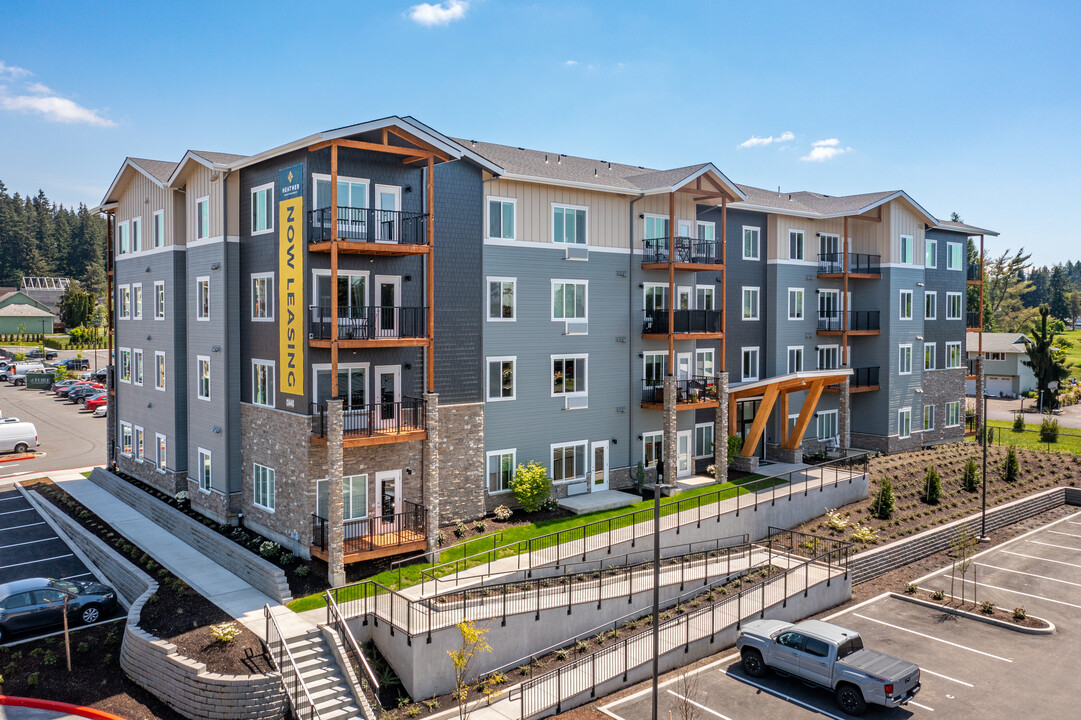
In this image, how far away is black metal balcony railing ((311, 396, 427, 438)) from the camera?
72.2ft

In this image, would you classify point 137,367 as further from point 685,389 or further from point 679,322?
point 685,389

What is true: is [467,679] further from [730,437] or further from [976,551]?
[976,551]

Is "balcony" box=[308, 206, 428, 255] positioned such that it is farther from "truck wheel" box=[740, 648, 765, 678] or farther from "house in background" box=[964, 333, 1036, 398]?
"house in background" box=[964, 333, 1036, 398]

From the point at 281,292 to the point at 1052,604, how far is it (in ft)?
86.8

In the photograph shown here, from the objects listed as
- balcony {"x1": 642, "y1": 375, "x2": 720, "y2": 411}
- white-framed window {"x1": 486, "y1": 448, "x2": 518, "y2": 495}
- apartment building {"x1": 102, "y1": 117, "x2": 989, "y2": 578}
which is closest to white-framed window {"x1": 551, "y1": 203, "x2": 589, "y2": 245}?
apartment building {"x1": 102, "y1": 117, "x2": 989, "y2": 578}

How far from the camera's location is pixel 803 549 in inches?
1054

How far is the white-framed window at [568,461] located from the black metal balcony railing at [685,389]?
3.81 metres

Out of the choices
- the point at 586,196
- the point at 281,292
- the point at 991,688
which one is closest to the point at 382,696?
the point at 281,292

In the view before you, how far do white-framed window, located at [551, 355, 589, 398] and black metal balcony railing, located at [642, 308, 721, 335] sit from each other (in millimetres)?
3548

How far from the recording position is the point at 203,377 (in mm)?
A: 27688

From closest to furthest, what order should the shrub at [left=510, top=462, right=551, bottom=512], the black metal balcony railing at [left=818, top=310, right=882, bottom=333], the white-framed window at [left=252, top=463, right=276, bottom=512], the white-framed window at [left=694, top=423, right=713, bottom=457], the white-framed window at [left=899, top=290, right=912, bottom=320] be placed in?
the white-framed window at [left=252, top=463, right=276, bottom=512] < the shrub at [left=510, top=462, right=551, bottom=512] < the white-framed window at [left=694, top=423, right=713, bottom=457] < the black metal balcony railing at [left=818, top=310, right=882, bottom=333] < the white-framed window at [left=899, top=290, right=912, bottom=320]

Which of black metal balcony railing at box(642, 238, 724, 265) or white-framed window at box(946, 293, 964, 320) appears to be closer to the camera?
black metal balcony railing at box(642, 238, 724, 265)

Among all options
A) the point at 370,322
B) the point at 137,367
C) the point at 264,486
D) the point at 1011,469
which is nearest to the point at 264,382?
the point at 264,486

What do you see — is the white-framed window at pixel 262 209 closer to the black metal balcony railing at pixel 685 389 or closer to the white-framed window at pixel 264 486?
the white-framed window at pixel 264 486
